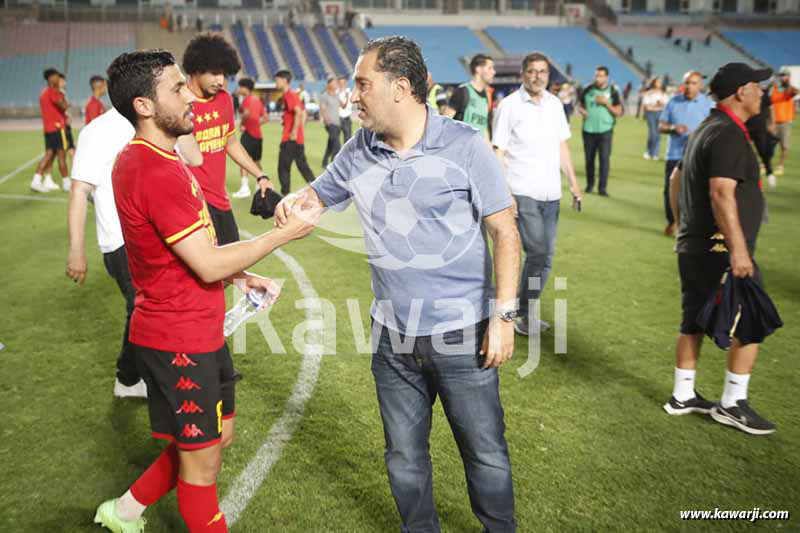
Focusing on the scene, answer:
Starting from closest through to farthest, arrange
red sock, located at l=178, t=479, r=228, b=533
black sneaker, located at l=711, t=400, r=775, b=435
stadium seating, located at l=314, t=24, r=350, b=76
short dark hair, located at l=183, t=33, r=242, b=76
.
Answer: red sock, located at l=178, t=479, r=228, b=533
black sneaker, located at l=711, t=400, r=775, b=435
short dark hair, located at l=183, t=33, r=242, b=76
stadium seating, located at l=314, t=24, r=350, b=76

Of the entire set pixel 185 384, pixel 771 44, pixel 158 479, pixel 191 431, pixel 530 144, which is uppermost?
pixel 771 44

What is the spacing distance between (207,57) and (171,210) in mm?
3014

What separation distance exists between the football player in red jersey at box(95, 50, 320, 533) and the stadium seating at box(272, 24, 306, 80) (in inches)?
1702

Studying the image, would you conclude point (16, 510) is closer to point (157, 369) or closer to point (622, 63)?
point (157, 369)

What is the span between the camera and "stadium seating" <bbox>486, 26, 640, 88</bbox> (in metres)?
49.2

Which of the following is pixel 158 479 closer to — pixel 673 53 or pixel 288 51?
pixel 288 51

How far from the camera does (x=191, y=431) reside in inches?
102

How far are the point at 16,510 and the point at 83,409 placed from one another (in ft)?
3.73

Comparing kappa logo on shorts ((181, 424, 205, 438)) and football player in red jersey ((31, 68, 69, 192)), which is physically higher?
football player in red jersey ((31, 68, 69, 192))

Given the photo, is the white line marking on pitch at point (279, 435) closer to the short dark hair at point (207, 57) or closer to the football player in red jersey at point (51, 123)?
the short dark hair at point (207, 57)

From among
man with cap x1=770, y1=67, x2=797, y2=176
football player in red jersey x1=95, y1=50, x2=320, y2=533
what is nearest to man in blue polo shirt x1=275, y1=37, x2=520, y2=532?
football player in red jersey x1=95, y1=50, x2=320, y2=533

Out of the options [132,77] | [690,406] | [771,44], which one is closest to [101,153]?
[132,77]

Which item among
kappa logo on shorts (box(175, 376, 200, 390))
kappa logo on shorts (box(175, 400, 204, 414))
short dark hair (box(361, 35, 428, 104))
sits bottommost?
kappa logo on shorts (box(175, 400, 204, 414))

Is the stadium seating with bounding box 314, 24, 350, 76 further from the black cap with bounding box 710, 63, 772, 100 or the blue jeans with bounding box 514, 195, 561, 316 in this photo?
the black cap with bounding box 710, 63, 772, 100
